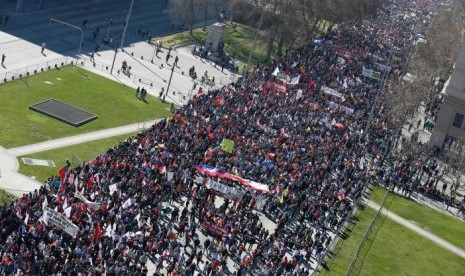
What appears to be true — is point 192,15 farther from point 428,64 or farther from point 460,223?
point 460,223

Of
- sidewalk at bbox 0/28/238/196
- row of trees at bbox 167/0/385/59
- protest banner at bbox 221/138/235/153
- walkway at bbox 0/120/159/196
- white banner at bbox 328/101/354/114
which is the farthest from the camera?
row of trees at bbox 167/0/385/59

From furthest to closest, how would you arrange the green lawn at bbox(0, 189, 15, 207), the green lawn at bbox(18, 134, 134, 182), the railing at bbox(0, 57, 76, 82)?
1. the railing at bbox(0, 57, 76, 82)
2. the green lawn at bbox(18, 134, 134, 182)
3. the green lawn at bbox(0, 189, 15, 207)

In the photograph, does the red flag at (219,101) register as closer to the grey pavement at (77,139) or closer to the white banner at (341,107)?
the grey pavement at (77,139)

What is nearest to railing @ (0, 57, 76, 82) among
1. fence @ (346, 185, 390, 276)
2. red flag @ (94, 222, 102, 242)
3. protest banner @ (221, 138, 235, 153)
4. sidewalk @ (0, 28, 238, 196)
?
sidewalk @ (0, 28, 238, 196)

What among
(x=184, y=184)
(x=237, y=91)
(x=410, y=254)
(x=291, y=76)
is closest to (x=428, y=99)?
(x=291, y=76)

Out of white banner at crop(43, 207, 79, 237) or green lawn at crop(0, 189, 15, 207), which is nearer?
white banner at crop(43, 207, 79, 237)

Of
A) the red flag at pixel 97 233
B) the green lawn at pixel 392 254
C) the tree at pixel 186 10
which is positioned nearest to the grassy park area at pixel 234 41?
the tree at pixel 186 10

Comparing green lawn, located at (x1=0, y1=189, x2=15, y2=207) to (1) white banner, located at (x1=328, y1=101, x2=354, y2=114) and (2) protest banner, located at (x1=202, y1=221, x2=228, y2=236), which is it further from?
(1) white banner, located at (x1=328, y1=101, x2=354, y2=114)
